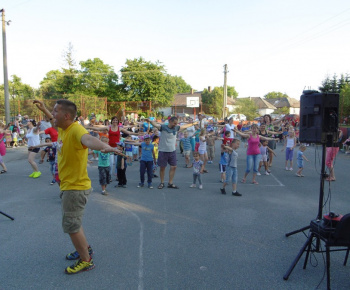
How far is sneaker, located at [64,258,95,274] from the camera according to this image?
341 cm

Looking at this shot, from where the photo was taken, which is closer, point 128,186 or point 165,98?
point 128,186

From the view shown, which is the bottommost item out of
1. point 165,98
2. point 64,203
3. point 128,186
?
point 128,186

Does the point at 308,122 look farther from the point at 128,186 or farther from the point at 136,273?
the point at 128,186

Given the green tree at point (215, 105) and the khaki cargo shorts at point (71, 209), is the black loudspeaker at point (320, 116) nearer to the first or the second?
the khaki cargo shorts at point (71, 209)

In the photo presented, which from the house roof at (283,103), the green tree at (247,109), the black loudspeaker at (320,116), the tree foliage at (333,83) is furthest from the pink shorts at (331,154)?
the house roof at (283,103)

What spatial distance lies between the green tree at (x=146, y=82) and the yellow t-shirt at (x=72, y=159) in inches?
1275

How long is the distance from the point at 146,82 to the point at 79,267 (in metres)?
33.7

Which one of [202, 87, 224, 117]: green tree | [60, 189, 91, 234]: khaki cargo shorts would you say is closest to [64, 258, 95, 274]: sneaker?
[60, 189, 91, 234]: khaki cargo shorts

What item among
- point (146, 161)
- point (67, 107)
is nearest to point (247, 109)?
point (146, 161)

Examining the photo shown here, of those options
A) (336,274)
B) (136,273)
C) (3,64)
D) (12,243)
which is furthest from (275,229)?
(3,64)

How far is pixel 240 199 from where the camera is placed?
22.1 ft

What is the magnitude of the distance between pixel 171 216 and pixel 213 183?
3.26 m

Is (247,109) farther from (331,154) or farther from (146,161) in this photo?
(146,161)

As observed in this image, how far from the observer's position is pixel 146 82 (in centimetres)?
3562
